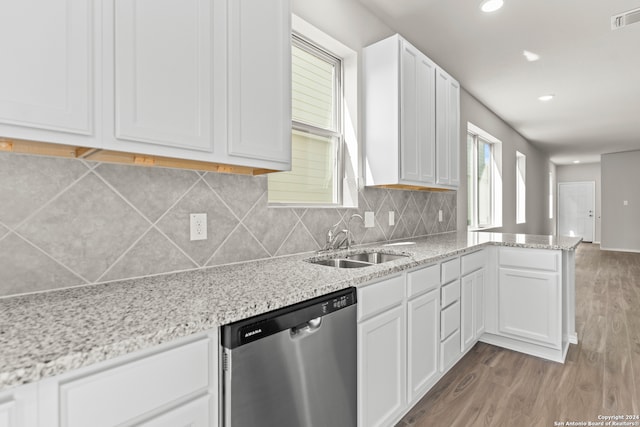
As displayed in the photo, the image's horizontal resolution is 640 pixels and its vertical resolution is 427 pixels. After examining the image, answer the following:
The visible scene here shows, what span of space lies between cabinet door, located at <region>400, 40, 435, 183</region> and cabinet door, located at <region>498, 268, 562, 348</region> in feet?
3.43

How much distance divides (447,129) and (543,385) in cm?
211

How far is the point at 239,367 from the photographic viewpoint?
1005 mm

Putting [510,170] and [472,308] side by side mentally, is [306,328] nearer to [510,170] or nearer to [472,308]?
[472,308]

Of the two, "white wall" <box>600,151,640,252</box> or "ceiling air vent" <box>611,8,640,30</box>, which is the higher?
"ceiling air vent" <box>611,8,640,30</box>

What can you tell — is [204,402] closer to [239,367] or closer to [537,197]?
[239,367]

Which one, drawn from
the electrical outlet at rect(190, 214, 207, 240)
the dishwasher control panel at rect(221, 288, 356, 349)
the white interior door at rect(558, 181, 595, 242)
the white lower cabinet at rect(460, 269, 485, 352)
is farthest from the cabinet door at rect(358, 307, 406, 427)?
the white interior door at rect(558, 181, 595, 242)

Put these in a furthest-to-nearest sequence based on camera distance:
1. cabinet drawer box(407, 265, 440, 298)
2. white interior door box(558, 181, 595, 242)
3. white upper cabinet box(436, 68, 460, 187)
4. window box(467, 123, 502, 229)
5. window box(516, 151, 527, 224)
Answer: white interior door box(558, 181, 595, 242) < window box(516, 151, 527, 224) < window box(467, 123, 502, 229) < white upper cabinet box(436, 68, 460, 187) < cabinet drawer box(407, 265, 440, 298)

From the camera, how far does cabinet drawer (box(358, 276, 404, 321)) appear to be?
149cm

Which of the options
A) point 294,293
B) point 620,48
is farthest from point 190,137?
point 620,48

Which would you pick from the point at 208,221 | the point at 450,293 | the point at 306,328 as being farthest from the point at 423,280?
the point at 208,221

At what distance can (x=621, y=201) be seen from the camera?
8.83 m

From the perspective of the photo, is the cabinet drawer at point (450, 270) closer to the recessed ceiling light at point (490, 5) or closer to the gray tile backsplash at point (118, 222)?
the gray tile backsplash at point (118, 222)

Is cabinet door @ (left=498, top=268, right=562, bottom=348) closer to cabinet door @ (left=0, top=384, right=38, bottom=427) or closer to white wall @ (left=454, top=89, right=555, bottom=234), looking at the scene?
white wall @ (left=454, top=89, right=555, bottom=234)

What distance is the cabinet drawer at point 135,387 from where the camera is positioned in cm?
72
